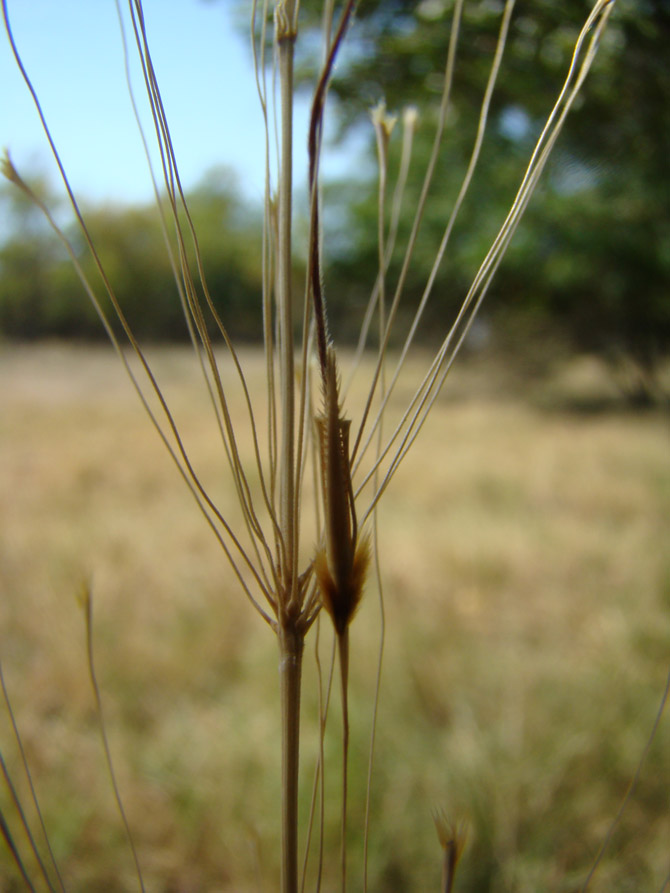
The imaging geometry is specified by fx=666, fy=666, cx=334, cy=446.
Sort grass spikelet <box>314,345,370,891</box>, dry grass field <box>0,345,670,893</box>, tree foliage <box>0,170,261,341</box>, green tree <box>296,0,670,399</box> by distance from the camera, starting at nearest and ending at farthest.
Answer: grass spikelet <box>314,345,370,891</box>, dry grass field <box>0,345,670,893</box>, green tree <box>296,0,670,399</box>, tree foliage <box>0,170,261,341</box>

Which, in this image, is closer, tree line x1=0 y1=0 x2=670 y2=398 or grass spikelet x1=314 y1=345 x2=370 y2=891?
grass spikelet x1=314 y1=345 x2=370 y2=891

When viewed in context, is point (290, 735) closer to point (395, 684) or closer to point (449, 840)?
point (449, 840)

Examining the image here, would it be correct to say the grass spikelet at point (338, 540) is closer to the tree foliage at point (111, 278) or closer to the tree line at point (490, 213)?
the tree line at point (490, 213)

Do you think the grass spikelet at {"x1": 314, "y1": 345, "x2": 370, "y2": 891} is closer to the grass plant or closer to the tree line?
the grass plant

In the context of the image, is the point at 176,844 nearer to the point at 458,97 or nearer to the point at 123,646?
the point at 123,646

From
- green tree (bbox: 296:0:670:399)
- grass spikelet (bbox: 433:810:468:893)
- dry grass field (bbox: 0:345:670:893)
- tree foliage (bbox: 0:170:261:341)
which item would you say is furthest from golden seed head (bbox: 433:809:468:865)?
tree foliage (bbox: 0:170:261:341)

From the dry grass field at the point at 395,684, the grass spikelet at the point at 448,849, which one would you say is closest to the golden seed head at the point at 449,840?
the grass spikelet at the point at 448,849

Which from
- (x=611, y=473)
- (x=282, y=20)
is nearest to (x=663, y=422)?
(x=611, y=473)

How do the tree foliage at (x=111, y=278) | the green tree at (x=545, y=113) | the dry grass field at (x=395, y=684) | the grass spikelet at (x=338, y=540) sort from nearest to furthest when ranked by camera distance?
the grass spikelet at (x=338, y=540)
the dry grass field at (x=395, y=684)
the green tree at (x=545, y=113)
the tree foliage at (x=111, y=278)

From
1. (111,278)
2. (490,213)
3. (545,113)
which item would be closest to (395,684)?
(545,113)
